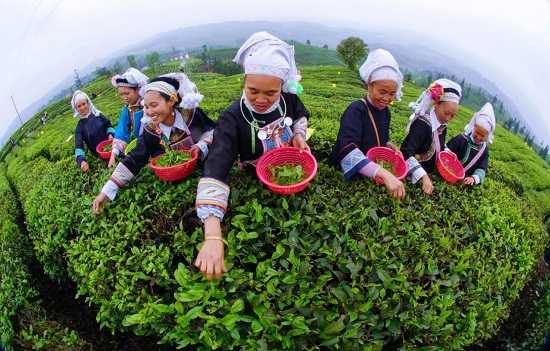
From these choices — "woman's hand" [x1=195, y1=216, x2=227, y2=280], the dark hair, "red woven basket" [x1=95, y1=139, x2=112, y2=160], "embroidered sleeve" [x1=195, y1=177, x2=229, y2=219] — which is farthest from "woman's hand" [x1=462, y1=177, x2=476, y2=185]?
"red woven basket" [x1=95, y1=139, x2=112, y2=160]

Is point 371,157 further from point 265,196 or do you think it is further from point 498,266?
point 498,266

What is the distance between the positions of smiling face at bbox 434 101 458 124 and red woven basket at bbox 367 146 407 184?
0.61m

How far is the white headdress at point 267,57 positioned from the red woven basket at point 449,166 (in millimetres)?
1445

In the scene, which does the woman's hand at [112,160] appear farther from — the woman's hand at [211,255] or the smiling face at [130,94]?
the woman's hand at [211,255]

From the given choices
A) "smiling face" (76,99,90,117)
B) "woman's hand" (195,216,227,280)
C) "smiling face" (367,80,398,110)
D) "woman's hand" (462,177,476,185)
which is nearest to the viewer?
"woman's hand" (195,216,227,280)

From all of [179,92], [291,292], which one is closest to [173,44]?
[179,92]

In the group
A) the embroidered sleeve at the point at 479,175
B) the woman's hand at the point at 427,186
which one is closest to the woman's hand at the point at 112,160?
the woman's hand at the point at 427,186

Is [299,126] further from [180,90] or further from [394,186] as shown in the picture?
[180,90]

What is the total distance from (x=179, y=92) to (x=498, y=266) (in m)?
2.51

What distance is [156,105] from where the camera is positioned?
7.74 feet

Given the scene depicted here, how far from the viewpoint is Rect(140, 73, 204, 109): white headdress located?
93.8 inches

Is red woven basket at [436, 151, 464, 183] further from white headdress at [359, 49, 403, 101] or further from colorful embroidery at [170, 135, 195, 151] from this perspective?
colorful embroidery at [170, 135, 195, 151]

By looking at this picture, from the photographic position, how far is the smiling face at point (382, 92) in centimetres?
231

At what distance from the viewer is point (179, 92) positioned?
249 centimetres
